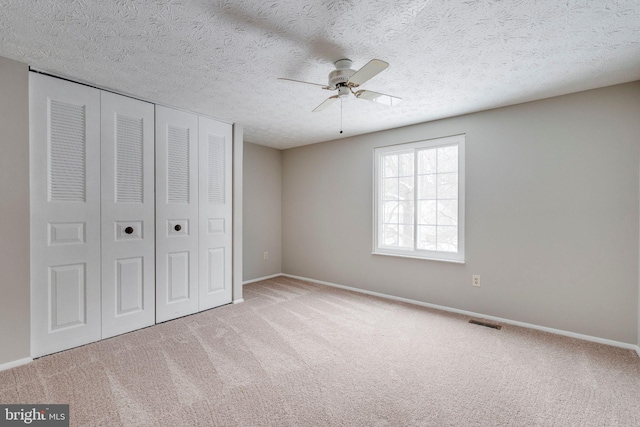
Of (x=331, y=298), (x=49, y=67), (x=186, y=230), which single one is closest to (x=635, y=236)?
(x=331, y=298)

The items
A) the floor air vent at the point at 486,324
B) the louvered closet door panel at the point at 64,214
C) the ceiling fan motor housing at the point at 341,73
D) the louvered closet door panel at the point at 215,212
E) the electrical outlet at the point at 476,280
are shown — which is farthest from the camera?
the louvered closet door panel at the point at 215,212

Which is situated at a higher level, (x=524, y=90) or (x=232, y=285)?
(x=524, y=90)

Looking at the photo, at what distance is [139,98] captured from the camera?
A: 9.56 feet

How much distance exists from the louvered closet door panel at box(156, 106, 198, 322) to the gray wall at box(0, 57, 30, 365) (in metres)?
0.99

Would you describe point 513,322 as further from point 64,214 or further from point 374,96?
point 64,214

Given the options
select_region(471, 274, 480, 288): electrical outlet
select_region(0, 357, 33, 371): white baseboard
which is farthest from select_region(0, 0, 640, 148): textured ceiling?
select_region(0, 357, 33, 371): white baseboard

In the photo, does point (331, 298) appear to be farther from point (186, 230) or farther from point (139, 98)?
point (139, 98)

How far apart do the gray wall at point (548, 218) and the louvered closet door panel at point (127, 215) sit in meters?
2.83

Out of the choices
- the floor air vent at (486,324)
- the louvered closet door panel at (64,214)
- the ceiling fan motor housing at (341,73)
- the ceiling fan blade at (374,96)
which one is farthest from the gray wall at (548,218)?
the louvered closet door panel at (64,214)

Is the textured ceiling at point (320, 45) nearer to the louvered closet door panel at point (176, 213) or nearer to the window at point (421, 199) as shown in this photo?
the louvered closet door panel at point (176, 213)

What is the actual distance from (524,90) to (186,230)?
368 centimetres

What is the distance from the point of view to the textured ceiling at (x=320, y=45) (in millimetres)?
1623

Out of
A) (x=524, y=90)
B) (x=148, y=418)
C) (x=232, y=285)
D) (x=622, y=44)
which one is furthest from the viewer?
(x=232, y=285)

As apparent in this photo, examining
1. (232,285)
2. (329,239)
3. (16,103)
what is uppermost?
(16,103)
